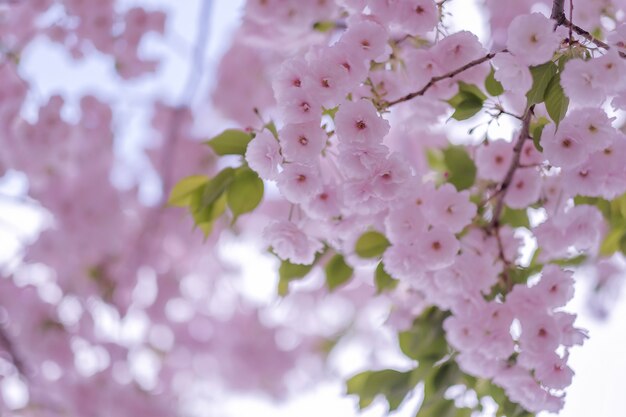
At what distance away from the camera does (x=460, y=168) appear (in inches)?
46.1

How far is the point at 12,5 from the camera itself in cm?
201

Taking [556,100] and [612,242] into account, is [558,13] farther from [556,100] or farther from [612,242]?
[612,242]

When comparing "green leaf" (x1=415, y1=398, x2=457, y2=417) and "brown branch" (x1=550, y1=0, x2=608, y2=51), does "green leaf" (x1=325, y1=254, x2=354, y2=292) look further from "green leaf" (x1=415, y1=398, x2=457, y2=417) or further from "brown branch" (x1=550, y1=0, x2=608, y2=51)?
"brown branch" (x1=550, y1=0, x2=608, y2=51)

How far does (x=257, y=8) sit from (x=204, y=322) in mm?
2619

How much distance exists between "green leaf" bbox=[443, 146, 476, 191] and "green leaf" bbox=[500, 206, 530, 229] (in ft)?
0.25

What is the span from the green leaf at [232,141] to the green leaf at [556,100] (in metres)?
0.44

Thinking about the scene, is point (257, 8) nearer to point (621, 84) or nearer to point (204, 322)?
point (621, 84)

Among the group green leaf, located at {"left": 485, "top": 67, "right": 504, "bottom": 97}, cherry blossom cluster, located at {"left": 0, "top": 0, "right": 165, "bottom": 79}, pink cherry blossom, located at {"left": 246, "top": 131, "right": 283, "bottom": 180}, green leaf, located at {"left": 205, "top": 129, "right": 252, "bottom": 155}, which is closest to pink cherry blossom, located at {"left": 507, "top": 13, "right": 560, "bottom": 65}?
green leaf, located at {"left": 485, "top": 67, "right": 504, "bottom": 97}

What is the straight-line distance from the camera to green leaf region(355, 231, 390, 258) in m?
1.16

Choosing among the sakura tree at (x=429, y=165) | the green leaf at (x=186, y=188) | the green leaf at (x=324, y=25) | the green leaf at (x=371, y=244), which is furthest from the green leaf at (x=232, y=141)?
the green leaf at (x=324, y=25)

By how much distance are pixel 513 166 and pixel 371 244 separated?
9.8 inches

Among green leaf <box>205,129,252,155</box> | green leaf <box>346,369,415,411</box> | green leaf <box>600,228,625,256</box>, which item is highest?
green leaf <box>205,129,252,155</box>

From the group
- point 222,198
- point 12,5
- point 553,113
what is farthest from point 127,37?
point 553,113

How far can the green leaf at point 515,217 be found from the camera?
1.17m
